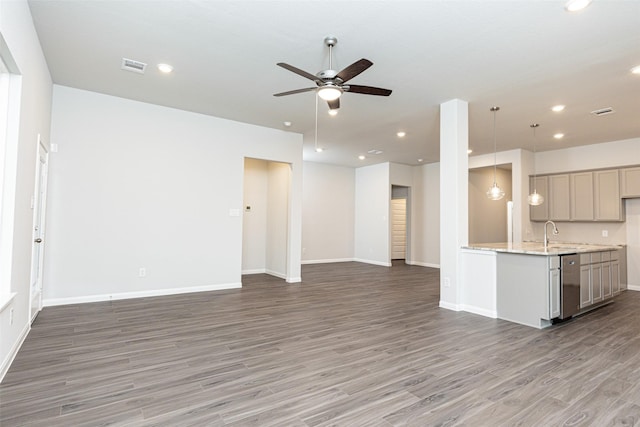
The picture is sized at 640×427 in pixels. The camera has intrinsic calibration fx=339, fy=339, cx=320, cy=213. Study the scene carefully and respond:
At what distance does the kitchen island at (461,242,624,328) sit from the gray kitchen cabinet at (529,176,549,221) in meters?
2.48

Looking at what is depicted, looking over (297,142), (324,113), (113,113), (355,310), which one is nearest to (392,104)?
(324,113)

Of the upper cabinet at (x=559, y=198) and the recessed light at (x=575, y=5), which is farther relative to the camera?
the upper cabinet at (x=559, y=198)

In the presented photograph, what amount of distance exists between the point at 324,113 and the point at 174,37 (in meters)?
2.61

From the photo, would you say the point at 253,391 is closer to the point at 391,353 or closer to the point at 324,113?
the point at 391,353

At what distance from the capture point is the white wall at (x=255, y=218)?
7.45 m

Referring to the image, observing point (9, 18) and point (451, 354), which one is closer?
point (9, 18)

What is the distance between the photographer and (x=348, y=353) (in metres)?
3.04

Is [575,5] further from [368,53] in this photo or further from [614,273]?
[614,273]

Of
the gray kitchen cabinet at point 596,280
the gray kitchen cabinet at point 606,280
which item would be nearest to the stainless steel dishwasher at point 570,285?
the gray kitchen cabinet at point 596,280

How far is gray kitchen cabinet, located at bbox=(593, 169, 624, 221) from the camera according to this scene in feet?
21.2

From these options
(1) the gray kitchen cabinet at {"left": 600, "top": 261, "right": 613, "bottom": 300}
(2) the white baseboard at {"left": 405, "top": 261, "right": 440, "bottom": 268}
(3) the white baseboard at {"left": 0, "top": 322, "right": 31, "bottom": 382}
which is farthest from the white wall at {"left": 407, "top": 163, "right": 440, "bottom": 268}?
(3) the white baseboard at {"left": 0, "top": 322, "right": 31, "bottom": 382}

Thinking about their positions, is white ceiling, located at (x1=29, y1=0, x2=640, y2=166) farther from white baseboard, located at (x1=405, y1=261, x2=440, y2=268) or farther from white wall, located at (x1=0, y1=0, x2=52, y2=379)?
white baseboard, located at (x1=405, y1=261, x2=440, y2=268)

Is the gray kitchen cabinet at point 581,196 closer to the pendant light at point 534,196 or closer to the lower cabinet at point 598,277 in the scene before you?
the pendant light at point 534,196

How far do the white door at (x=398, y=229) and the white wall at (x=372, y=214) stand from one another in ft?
4.46
